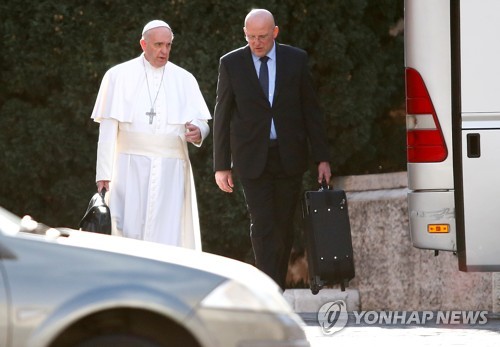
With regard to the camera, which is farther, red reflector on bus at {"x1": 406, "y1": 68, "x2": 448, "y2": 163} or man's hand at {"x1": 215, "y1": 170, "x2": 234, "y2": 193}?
man's hand at {"x1": 215, "y1": 170, "x2": 234, "y2": 193}

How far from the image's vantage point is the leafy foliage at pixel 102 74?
1339cm

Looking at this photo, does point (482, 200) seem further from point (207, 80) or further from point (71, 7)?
point (71, 7)

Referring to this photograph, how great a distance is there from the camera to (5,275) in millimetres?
5938

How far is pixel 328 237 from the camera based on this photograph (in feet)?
34.3

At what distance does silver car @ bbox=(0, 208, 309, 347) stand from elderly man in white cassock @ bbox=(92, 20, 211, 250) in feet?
14.5

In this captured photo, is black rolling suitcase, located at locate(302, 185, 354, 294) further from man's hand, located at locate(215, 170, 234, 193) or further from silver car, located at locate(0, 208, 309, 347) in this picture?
silver car, located at locate(0, 208, 309, 347)

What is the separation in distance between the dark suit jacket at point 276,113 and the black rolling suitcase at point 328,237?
0.89ft

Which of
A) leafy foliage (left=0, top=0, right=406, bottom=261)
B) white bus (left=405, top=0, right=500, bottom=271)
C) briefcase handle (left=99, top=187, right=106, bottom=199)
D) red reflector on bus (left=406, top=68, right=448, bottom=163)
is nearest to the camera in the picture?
white bus (left=405, top=0, right=500, bottom=271)

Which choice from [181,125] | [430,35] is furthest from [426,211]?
[181,125]

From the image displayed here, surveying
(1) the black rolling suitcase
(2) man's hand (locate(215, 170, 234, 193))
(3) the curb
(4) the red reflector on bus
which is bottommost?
(3) the curb

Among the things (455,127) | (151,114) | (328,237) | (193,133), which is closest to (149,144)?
(151,114)

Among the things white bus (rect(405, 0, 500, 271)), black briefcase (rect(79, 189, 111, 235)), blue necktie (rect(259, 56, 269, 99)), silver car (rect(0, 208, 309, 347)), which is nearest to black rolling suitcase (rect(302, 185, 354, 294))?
white bus (rect(405, 0, 500, 271))

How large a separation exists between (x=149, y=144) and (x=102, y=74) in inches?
112

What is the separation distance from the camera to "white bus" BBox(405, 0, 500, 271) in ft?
32.4
